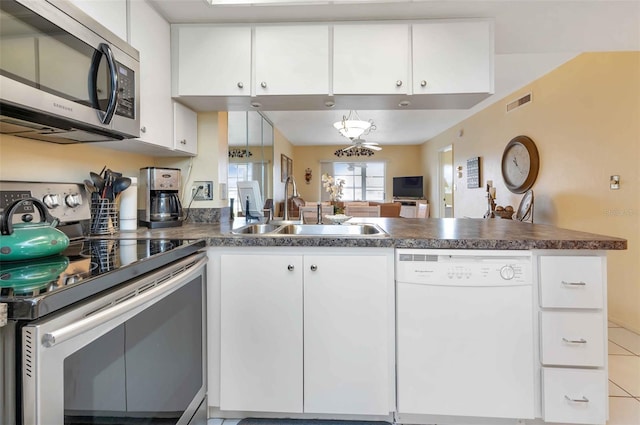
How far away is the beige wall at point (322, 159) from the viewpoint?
9.23 metres

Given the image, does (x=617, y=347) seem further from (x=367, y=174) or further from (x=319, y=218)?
(x=367, y=174)

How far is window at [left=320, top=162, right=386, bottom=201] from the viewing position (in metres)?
9.47

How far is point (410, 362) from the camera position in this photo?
1.38 metres

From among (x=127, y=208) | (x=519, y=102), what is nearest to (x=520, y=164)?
(x=519, y=102)

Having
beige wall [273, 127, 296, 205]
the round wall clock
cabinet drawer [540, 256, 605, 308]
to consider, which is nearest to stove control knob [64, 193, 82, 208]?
cabinet drawer [540, 256, 605, 308]

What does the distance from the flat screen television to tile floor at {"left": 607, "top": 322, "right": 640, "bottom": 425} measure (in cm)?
626

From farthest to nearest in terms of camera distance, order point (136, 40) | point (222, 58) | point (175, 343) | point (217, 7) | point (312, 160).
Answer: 1. point (312, 160)
2. point (222, 58)
3. point (217, 7)
4. point (136, 40)
5. point (175, 343)

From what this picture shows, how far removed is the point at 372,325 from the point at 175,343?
791 millimetres

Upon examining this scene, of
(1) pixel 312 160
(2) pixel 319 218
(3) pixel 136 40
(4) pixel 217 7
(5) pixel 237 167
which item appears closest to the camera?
(3) pixel 136 40

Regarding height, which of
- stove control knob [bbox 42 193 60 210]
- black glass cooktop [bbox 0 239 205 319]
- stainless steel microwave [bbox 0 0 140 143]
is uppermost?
stainless steel microwave [bbox 0 0 140 143]

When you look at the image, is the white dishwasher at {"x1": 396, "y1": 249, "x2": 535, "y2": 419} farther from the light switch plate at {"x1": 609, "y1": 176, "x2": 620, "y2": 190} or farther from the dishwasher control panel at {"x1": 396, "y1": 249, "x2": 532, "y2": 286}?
the light switch plate at {"x1": 609, "y1": 176, "x2": 620, "y2": 190}

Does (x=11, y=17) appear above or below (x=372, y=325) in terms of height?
above

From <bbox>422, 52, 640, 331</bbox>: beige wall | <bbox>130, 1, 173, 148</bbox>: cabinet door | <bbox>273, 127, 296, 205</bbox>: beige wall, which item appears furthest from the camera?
<bbox>273, 127, 296, 205</bbox>: beige wall

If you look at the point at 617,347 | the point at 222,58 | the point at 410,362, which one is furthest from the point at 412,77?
the point at 617,347
